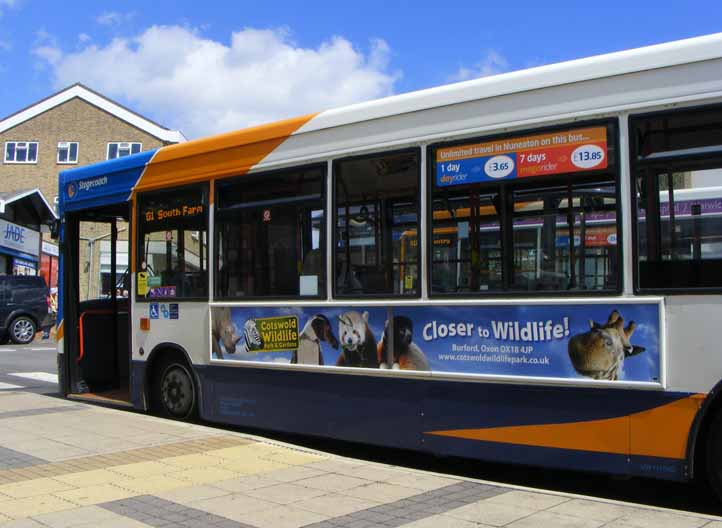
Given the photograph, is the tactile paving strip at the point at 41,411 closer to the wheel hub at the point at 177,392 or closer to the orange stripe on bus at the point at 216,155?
the wheel hub at the point at 177,392

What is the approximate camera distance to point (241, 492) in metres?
5.78

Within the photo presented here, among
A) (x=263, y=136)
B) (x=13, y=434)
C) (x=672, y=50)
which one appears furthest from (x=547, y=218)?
(x=13, y=434)

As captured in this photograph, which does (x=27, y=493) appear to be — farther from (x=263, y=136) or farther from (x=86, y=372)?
(x=86, y=372)

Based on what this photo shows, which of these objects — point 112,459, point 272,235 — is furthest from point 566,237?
point 112,459

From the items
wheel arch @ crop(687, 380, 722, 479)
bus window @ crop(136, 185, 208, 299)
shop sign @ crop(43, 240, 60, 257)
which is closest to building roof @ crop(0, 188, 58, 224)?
shop sign @ crop(43, 240, 60, 257)

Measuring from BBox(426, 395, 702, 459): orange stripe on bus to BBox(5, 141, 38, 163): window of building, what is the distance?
160ft

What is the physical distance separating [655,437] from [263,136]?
464 centimetres

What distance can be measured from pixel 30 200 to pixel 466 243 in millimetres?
34912

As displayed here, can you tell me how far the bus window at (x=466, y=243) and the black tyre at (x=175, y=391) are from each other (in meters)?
3.64

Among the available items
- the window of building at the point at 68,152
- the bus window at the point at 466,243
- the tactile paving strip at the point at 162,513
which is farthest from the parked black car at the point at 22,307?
the window of building at the point at 68,152

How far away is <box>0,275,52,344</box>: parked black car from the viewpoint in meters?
23.8

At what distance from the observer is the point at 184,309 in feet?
28.6

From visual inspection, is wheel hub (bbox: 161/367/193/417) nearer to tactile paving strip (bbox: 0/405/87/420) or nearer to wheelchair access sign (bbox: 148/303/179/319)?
wheelchair access sign (bbox: 148/303/179/319)

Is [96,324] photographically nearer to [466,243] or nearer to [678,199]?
[466,243]
